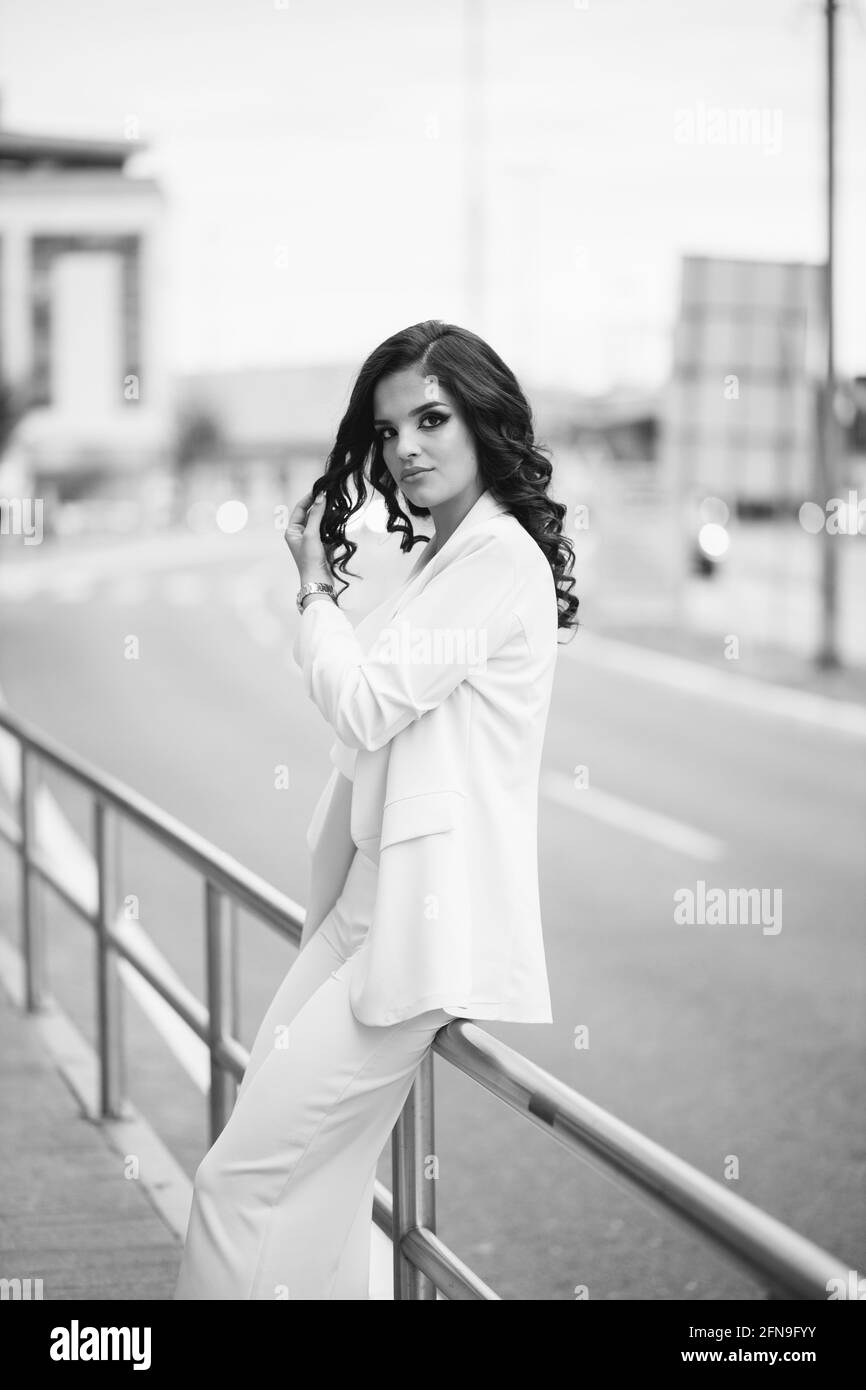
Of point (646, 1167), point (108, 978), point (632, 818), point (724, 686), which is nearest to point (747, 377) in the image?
point (724, 686)

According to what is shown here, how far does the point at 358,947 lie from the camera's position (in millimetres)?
2355

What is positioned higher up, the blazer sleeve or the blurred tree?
the blurred tree

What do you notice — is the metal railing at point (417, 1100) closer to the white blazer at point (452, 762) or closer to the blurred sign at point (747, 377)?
the white blazer at point (452, 762)

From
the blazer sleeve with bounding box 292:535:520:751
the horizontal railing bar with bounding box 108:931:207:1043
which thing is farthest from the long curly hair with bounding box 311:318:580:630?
the horizontal railing bar with bounding box 108:931:207:1043

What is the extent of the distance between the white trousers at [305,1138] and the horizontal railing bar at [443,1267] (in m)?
→ 0.14

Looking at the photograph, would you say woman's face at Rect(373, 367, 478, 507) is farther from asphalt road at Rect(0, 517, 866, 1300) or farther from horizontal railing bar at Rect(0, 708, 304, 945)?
asphalt road at Rect(0, 517, 866, 1300)

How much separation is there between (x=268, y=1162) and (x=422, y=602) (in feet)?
2.58

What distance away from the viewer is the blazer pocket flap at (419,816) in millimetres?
2191

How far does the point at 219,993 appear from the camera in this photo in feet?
12.1

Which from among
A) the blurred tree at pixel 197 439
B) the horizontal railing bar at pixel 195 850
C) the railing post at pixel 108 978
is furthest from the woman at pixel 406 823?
the blurred tree at pixel 197 439

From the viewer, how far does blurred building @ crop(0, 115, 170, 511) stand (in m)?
86.7

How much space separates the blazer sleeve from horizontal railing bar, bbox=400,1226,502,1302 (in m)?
0.75

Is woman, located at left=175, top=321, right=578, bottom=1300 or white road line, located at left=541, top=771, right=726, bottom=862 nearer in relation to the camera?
woman, located at left=175, top=321, right=578, bottom=1300

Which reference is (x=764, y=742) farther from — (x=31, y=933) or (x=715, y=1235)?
(x=715, y=1235)
